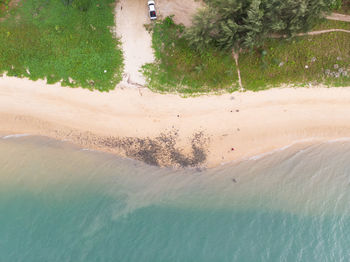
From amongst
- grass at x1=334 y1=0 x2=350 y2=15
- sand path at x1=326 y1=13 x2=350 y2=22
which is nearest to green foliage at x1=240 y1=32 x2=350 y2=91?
sand path at x1=326 y1=13 x2=350 y2=22

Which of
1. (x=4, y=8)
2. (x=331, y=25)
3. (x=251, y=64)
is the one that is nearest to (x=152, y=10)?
(x=251, y=64)

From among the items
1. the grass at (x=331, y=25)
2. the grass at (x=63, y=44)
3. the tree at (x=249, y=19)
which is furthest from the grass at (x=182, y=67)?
the grass at (x=331, y=25)

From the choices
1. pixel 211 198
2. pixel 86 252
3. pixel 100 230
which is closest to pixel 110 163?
pixel 100 230

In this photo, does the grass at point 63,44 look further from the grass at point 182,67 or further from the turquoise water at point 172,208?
the turquoise water at point 172,208

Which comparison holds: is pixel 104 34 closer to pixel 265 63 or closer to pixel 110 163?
pixel 110 163

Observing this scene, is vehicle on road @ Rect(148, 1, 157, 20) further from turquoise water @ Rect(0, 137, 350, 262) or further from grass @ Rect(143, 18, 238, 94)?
turquoise water @ Rect(0, 137, 350, 262)
